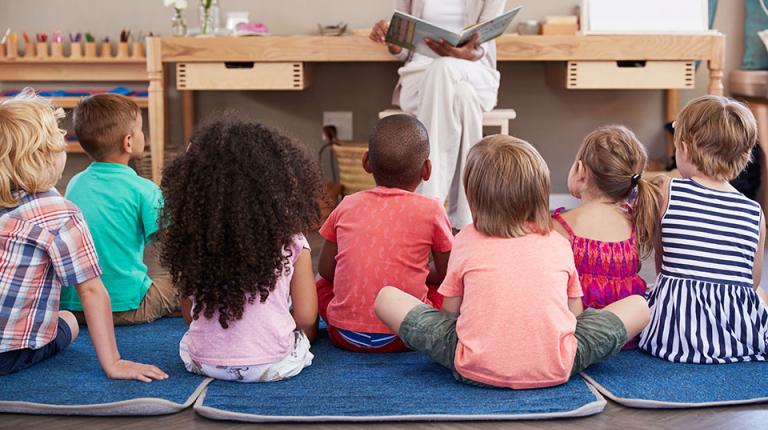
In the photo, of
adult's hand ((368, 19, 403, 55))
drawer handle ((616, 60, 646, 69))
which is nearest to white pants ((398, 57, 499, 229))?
adult's hand ((368, 19, 403, 55))

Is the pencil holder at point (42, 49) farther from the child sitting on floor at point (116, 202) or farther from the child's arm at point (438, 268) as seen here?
the child's arm at point (438, 268)

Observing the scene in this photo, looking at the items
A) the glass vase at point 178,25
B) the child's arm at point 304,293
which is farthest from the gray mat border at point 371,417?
the glass vase at point 178,25

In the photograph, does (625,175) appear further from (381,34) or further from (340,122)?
(340,122)

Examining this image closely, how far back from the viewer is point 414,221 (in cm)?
199

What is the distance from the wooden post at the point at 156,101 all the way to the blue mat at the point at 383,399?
196 cm

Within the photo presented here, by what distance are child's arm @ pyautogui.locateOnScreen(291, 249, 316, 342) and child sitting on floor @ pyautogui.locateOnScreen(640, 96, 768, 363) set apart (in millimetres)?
710

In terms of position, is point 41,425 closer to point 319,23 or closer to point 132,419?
point 132,419

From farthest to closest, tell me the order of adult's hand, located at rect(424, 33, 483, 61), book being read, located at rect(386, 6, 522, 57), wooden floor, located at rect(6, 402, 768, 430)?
1. adult's hand, located at rect(424, 33, 483, 61)
2. book being read, located at rect(386, 6, 522, 57)
3. wooden floor, located at rect(6, 402, 768, 430)

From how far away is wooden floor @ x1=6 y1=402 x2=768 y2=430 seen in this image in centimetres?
162

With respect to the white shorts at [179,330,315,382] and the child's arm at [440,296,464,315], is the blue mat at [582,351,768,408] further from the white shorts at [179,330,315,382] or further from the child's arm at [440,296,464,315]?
the white shorts at [179,330,315,382]

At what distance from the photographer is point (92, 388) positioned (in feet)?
5.79

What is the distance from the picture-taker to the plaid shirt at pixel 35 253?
1780 mm

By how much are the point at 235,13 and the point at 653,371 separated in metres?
2.62

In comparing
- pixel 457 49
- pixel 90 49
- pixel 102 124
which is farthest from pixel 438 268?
pixel 90 49
